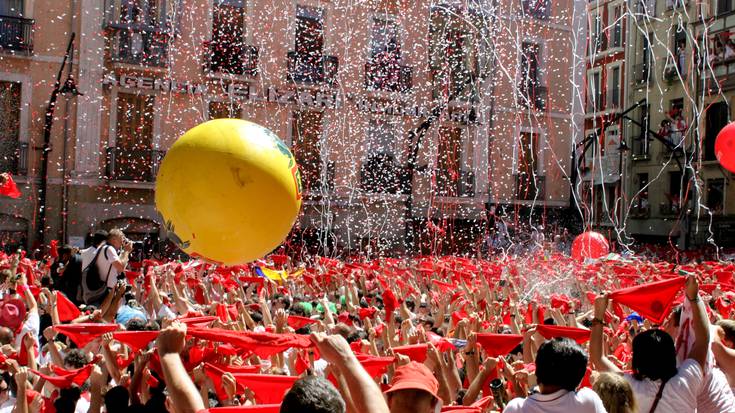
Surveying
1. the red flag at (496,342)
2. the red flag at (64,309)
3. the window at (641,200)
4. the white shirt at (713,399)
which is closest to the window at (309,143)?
the window at (641,200)

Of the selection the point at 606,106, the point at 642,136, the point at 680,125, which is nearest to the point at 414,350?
the point at 680,125

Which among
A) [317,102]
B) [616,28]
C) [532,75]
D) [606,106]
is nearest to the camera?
[317,102]

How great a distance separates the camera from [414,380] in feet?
8.82

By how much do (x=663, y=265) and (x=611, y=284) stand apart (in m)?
5.07

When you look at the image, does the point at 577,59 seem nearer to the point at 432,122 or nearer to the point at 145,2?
the point at 432,122

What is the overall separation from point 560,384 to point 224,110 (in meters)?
18.4

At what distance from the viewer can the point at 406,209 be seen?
871 inches

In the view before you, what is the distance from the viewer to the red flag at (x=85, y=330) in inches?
185

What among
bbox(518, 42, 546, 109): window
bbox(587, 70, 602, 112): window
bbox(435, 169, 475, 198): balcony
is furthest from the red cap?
bbox(587, 70, 602, 112): window

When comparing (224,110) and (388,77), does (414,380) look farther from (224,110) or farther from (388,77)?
(388,77)

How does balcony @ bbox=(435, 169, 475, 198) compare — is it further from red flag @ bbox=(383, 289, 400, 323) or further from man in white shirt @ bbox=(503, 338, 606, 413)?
man in white shirt @ bbox=(503, 338, 606, 413)

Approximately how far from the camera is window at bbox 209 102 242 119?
67.3 ft

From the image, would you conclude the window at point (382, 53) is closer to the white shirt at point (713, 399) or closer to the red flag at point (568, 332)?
the red flag at point (568, 332)

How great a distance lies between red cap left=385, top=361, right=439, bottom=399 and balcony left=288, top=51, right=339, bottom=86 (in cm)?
1887
